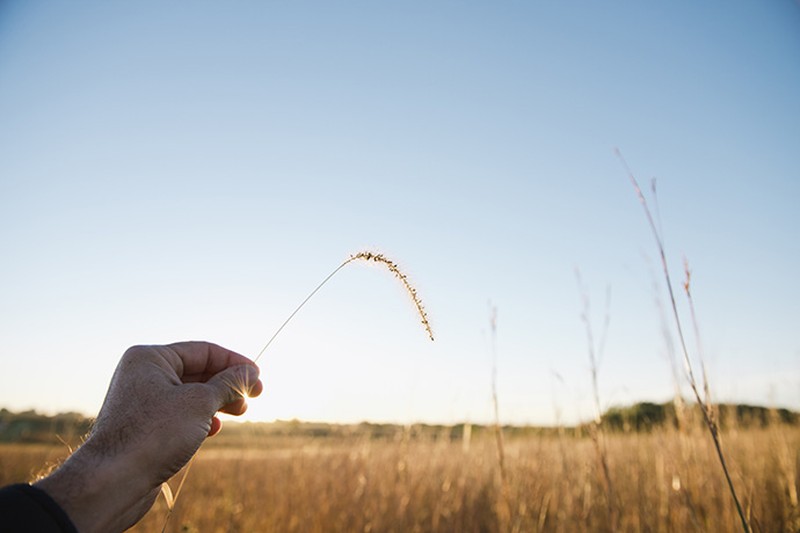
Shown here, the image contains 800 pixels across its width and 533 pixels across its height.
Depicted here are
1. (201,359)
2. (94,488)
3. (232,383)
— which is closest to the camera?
(94,488)

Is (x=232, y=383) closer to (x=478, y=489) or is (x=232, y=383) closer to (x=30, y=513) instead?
(x=30, y=513)

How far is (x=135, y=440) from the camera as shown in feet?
3.33

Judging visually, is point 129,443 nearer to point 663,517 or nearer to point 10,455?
point 663,517

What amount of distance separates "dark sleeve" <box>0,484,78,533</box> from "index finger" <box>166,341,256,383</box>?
51 centimetres

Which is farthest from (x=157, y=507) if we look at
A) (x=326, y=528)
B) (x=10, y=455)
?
(x=10, y=455)

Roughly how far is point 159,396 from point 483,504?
480 cm

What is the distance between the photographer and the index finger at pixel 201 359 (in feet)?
4.54

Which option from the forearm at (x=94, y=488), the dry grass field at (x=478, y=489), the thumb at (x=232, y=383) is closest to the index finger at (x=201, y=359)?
the thumb at (x=232, y=383)

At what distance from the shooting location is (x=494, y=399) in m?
2.21

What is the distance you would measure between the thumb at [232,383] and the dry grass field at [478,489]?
178 cm

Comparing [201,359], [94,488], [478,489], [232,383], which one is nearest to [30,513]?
[94,488]

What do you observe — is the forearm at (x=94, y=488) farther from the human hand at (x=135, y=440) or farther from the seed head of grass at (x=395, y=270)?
the seed head of grass at (x=395, y=270)

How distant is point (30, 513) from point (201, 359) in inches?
25.4

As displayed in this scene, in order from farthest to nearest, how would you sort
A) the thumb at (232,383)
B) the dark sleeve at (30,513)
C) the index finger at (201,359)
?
the index finger at (201,359) < the thumb at (232,383) < the dark sleeve at (30,513)
